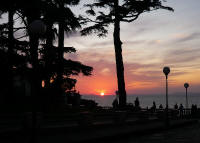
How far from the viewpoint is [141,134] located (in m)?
20.1

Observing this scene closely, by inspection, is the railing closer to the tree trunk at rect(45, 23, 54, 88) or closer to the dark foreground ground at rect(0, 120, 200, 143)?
the dark foreground ground at rect(0, 120, 200, 143)

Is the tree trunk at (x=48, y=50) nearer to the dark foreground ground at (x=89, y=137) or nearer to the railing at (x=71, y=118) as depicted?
the railing at (x=71, y=118)

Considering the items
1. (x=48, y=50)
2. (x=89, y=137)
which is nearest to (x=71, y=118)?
(x=89, y=137)

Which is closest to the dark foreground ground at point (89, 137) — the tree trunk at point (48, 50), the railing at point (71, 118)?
the railing at point (71, 118)

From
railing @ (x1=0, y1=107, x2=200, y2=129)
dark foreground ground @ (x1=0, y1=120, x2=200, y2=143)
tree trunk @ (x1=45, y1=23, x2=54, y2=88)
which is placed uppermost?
tree trunk @ (x1=45, y1=23, x2=54, y2=88)

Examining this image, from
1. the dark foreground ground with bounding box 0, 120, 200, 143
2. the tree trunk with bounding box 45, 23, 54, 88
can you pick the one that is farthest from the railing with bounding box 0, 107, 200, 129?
the tree trunk with bounding box 45, 23, 54, 88

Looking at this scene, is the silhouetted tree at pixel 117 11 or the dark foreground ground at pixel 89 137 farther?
the silhouetted tree at pixel 117 11

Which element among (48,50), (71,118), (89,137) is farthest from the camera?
(48,50)

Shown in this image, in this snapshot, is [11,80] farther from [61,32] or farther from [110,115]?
[61,32]

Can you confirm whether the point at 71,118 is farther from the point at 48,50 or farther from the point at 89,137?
the point at 48,50

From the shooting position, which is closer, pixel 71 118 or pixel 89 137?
pixel 89 137

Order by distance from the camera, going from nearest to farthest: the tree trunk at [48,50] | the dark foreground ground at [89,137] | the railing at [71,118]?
the dark foreground ground at [89,137]
the railing at [71,118]
the tree trunk at [48,50]

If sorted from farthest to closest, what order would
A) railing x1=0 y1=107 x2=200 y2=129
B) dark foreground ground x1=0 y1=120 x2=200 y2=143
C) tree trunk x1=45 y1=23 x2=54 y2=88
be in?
tree trunk x1=45 y1=23 x2=54 y2=88, railing x1=0 y1=107 x2=200 y2=129, dark foreground ground x1=0 y1=120 x2=200 y2=143

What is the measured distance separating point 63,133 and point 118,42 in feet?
Result: 58.1
